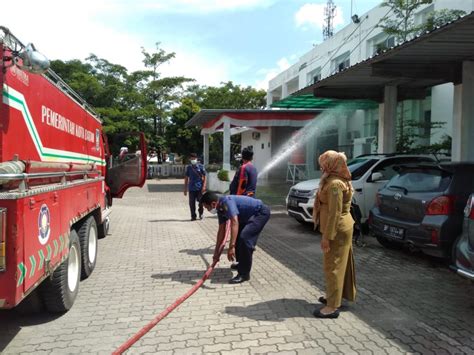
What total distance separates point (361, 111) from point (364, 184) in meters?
11.0

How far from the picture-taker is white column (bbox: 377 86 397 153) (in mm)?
12781

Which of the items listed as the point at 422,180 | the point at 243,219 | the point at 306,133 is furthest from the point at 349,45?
the point at 243,219

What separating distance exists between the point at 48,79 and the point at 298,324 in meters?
3.48

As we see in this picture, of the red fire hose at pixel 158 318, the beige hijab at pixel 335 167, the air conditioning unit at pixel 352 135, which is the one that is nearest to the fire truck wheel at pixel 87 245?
the red fire hose at pixel 158 318

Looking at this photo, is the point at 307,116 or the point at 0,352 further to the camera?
the point at 307,116

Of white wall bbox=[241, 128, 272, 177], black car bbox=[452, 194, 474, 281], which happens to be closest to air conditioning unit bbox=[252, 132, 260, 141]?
white wall bbox=[241, 128, 272, 177]

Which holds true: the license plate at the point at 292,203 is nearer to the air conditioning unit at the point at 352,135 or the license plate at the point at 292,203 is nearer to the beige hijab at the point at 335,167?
the beige hijab at the point at 335,167

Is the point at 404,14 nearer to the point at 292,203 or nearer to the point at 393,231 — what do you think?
the point at 292,203

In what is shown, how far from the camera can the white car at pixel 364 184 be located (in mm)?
8883

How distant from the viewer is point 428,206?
20.0 ft

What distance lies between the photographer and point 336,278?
4.28 meters

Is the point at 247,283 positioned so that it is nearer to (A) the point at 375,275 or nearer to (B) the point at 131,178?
(A) the point at 375,275

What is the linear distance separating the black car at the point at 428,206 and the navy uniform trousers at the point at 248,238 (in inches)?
90.7

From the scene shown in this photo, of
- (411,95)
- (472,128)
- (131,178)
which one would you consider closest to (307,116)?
(411,95)
